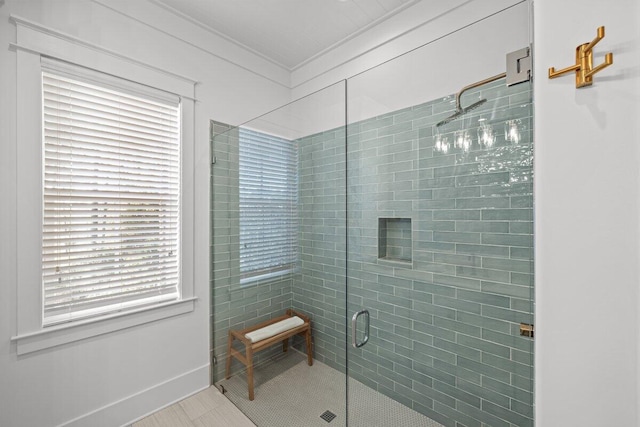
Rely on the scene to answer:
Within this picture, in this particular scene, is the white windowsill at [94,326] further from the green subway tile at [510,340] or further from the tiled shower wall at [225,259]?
the green subway tile at [510,340]

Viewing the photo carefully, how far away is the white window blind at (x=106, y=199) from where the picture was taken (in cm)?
141

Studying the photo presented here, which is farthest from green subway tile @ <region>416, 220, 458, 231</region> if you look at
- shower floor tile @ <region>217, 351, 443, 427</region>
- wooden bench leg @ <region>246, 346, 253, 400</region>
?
wooden bench leg @ <region>246, 346, 253, 400</region>

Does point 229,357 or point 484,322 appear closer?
point 484,322

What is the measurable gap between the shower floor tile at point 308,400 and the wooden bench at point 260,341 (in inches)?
1.9

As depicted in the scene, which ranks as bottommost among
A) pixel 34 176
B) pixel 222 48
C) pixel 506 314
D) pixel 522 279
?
pixel 506 314

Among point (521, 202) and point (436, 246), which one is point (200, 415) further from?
point (521, 202)

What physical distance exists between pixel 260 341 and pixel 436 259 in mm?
1217

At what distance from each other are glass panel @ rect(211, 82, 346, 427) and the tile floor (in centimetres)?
6

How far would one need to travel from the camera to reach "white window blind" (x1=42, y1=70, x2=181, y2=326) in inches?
55.4

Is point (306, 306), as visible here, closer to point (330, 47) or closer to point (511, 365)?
point (511, 365)

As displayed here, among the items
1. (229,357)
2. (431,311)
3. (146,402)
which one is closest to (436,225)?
(431,311)

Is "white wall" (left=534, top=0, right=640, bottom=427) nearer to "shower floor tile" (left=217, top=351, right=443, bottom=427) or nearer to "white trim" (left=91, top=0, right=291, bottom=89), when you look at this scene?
"shower floor tile" (left=217, top=351, right=443, bottom=427)

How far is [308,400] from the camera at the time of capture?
1.43 m

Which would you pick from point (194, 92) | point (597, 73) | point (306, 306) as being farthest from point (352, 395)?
point (194, 92)
